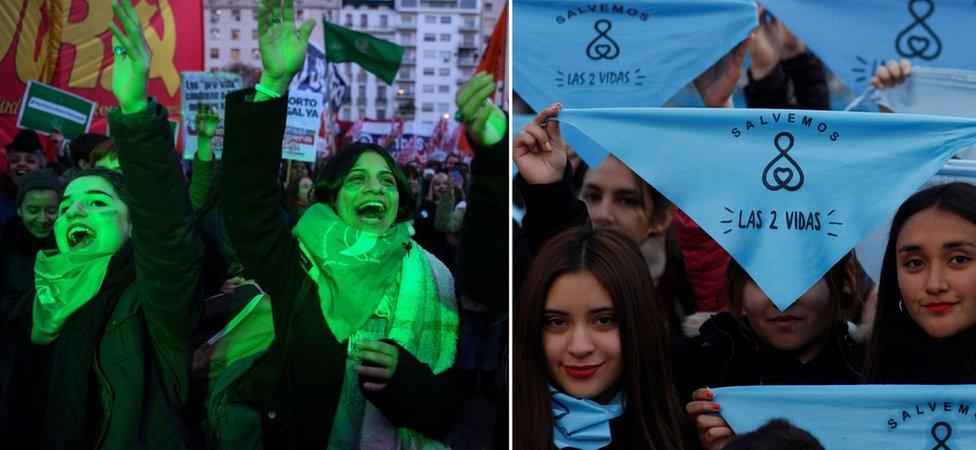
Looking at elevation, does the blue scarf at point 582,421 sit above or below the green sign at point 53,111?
below

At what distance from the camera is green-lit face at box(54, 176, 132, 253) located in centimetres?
281

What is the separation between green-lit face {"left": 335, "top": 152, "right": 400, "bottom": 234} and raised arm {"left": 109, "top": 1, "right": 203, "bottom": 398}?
0.38m

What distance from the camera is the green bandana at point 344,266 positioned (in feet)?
8.64

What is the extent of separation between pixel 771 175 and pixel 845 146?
0.21 meters

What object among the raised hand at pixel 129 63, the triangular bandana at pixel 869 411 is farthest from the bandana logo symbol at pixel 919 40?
the raised hand at pixel 129 63

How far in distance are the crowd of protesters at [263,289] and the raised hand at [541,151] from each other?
0.20 m

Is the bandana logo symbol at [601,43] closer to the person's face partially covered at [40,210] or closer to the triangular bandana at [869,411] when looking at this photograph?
the triangular bandana at [869,411]

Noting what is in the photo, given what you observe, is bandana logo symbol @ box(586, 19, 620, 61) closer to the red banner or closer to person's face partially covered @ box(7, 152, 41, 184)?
the red banner

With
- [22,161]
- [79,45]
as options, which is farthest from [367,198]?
[22,161]

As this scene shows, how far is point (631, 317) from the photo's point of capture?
8.19 feet

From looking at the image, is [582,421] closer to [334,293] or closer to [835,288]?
[334,293]

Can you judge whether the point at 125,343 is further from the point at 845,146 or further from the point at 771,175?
the point at 845,146

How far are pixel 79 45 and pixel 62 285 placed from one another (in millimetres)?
2347

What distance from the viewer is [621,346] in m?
2.52
